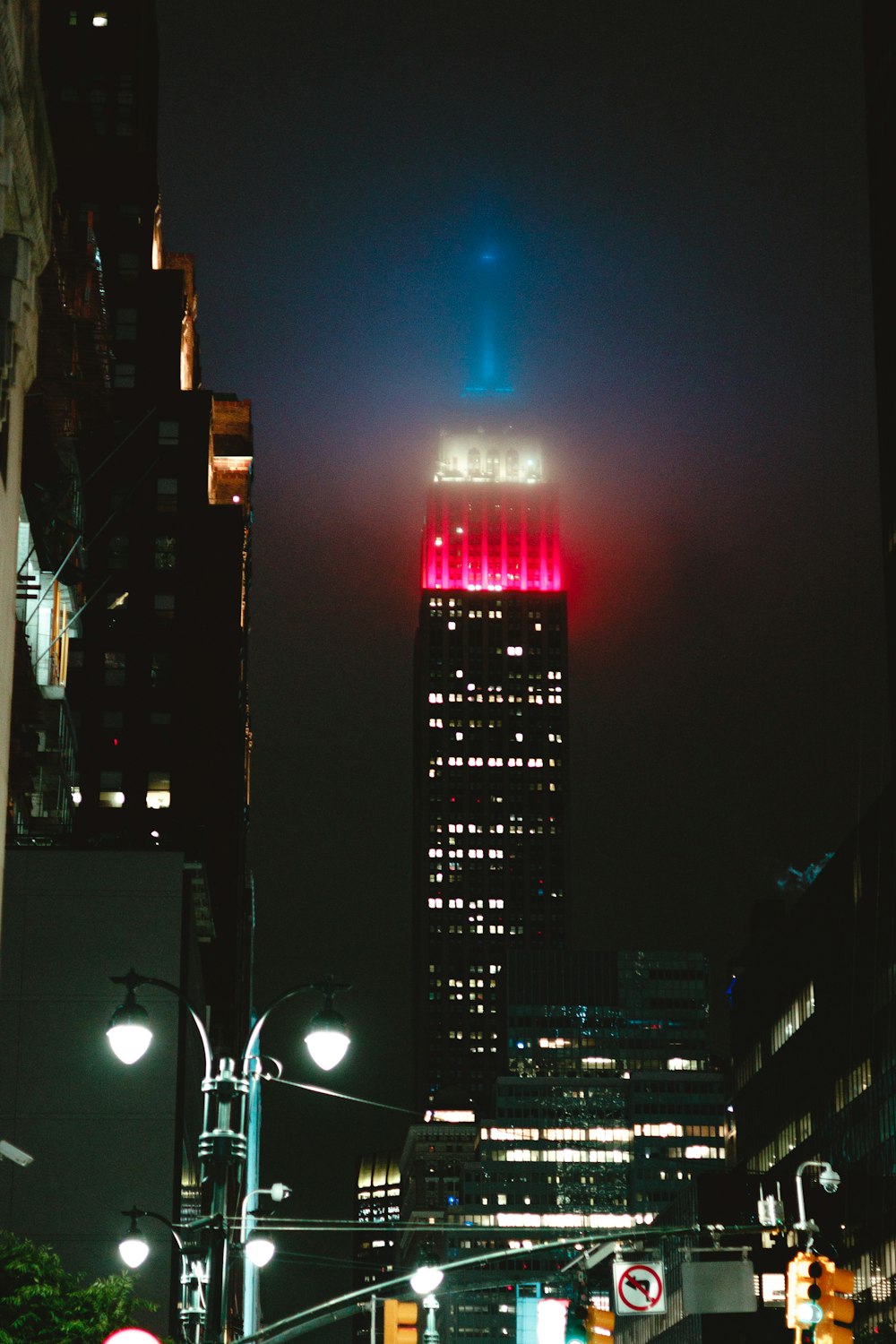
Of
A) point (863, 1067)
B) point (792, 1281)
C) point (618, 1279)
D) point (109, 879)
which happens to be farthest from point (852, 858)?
point (792, 1281)

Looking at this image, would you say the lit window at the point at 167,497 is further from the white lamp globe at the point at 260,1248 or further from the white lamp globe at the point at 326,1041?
the white lamp globe at the point at 326,1041

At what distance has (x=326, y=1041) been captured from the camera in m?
21.2

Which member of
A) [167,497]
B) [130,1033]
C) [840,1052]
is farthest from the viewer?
[167,497]

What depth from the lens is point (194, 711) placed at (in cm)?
13838

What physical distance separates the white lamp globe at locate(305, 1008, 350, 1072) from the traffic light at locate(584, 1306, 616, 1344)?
43.7 ft

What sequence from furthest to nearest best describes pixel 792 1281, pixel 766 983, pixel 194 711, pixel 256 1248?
pixel 766 983, pixel 194 711, pixel 256 1248, pixel 792 1281

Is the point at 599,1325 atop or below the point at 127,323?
below

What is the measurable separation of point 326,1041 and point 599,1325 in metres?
14.7

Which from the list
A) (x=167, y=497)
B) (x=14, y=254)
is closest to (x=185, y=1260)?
(x=14, y=254)

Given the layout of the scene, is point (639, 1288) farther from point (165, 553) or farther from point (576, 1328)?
point (165, 553)

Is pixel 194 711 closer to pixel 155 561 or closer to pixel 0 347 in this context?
pixel 155 561

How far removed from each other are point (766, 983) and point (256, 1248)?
11846 centimetres

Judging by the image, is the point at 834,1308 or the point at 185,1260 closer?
the point at 834,1308

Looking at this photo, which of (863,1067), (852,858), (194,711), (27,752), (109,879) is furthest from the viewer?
(194,711)
